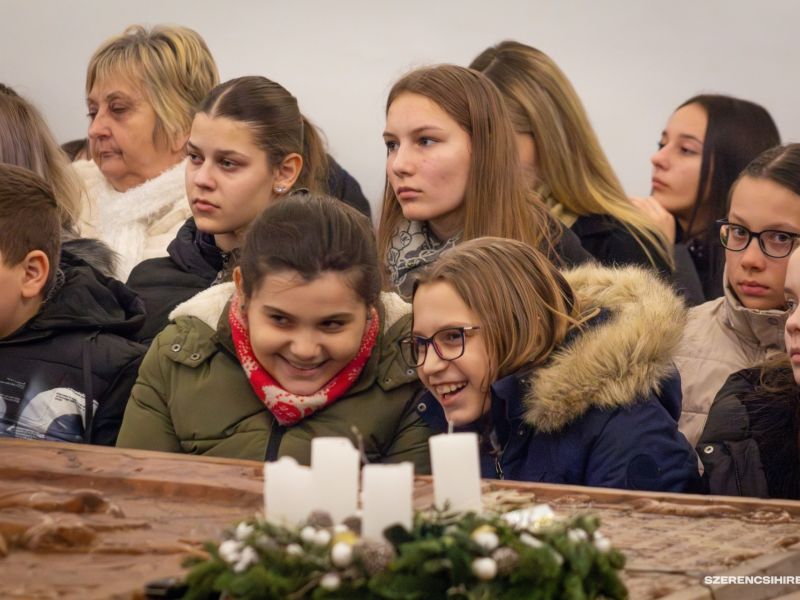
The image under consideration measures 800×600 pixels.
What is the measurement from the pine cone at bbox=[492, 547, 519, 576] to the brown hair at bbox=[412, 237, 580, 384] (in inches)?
51.7

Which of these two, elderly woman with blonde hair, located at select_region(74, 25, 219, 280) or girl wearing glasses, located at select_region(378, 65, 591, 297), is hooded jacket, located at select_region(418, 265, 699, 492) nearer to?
girl wearing glasses, located at select_region(378, 65, 591, 297)

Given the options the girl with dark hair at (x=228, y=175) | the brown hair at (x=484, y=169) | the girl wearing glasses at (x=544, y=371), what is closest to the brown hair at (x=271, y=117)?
the girl with dark hair at (x=228, y=175)

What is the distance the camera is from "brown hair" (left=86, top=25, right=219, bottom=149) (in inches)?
200

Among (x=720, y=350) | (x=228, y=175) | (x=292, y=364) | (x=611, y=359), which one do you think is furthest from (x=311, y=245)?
(x=720, y=350)

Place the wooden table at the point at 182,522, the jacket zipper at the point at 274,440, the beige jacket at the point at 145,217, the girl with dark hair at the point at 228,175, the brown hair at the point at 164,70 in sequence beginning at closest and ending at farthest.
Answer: the wooden table at the point at 182,522 < the jacket zipper at the point at 274,440 < the girl with dark hair at the point at 228,175 < the beige jacket at the point at 145,217 < the brown hair at the point at 164,70

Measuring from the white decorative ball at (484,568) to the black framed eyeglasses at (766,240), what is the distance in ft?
6.52

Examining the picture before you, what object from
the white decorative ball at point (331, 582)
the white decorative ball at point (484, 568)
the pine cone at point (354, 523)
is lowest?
the white decorative ball at point (331, 582)

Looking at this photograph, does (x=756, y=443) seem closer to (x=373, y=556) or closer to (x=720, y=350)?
(x=720, y=350)

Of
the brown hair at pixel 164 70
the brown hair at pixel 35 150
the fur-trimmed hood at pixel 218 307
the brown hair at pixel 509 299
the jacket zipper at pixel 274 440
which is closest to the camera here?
the brown hair at pixel 509 299

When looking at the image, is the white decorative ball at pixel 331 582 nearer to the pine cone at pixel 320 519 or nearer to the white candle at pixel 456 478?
the pine cone at pixel 320 519

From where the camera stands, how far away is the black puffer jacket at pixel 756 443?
125 inches

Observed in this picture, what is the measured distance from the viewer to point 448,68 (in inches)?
166

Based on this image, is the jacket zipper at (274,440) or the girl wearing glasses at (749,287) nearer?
the jacket zipper at (274,440)

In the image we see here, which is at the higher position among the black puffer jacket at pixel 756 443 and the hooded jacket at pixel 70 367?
the hooded jacket at pixel 70 367
